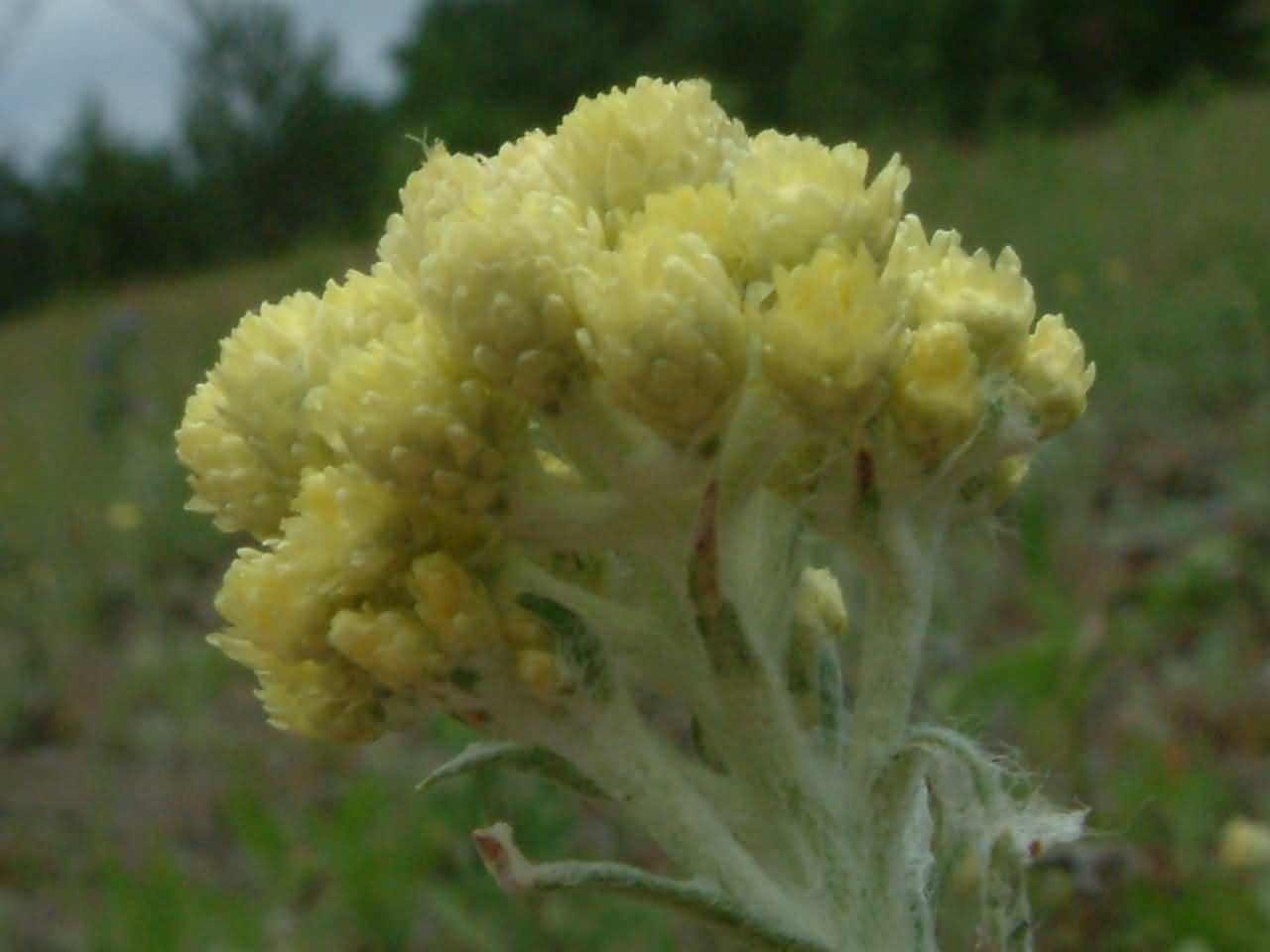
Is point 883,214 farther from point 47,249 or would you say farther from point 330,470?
point 47,249

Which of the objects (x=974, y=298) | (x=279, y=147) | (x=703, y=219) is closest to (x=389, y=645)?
(x=703, y=219)

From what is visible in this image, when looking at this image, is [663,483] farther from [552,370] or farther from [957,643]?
[957,643]

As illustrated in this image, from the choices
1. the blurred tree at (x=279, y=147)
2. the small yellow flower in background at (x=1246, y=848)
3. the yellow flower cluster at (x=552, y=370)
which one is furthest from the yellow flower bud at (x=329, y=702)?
the blurred tree at (x=279, y=147)

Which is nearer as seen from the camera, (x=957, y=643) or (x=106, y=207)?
(x=957, y=643)

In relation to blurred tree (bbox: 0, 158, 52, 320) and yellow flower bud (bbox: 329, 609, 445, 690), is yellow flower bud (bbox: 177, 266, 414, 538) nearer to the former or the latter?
yellow flower bud (bbox: 329, 609, 445, 690)

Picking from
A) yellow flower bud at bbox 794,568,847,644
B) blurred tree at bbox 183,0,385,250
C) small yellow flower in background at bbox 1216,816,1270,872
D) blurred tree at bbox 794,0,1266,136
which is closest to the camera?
yellow flower bud at bbox 794,568,847,644

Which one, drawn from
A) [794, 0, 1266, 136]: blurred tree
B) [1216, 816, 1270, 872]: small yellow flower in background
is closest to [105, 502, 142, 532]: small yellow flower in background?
[1216, 816, 1270, 872]: small yellow flower in background

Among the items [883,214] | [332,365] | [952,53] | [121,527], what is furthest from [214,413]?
[952,53]
